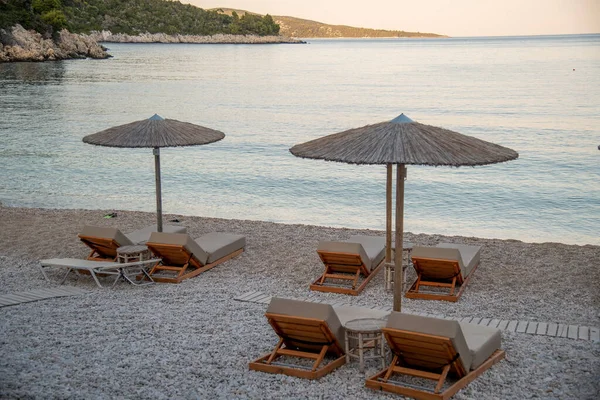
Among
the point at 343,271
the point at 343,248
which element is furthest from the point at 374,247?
the point at 343,248

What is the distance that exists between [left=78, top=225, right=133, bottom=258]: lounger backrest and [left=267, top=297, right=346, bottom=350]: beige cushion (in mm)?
4137

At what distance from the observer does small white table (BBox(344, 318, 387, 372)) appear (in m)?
5.98

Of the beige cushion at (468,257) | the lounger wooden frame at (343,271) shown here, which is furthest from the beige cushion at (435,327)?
the beige cushion at (468,257)

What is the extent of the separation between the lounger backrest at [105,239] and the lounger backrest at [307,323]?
4.07 m

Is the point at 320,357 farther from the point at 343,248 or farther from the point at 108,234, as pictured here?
the point at 108,234

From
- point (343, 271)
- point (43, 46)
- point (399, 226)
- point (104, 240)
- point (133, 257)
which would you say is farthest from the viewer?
point (43, 46)

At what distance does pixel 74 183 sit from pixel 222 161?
18.2 ft

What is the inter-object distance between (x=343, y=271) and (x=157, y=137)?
3412mm

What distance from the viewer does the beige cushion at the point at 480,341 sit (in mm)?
5746

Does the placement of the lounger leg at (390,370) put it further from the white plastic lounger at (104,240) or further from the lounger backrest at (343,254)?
the white plastic lounger at (104,240)

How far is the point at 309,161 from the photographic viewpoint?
82.0ft

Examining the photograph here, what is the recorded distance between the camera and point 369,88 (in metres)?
55.4

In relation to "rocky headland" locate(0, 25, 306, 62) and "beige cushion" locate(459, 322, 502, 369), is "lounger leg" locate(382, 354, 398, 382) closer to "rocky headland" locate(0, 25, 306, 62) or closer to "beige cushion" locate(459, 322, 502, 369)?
"beige cushion" locate(459, 322, 502, 369)

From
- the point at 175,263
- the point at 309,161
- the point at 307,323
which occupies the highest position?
the point at 307,323
